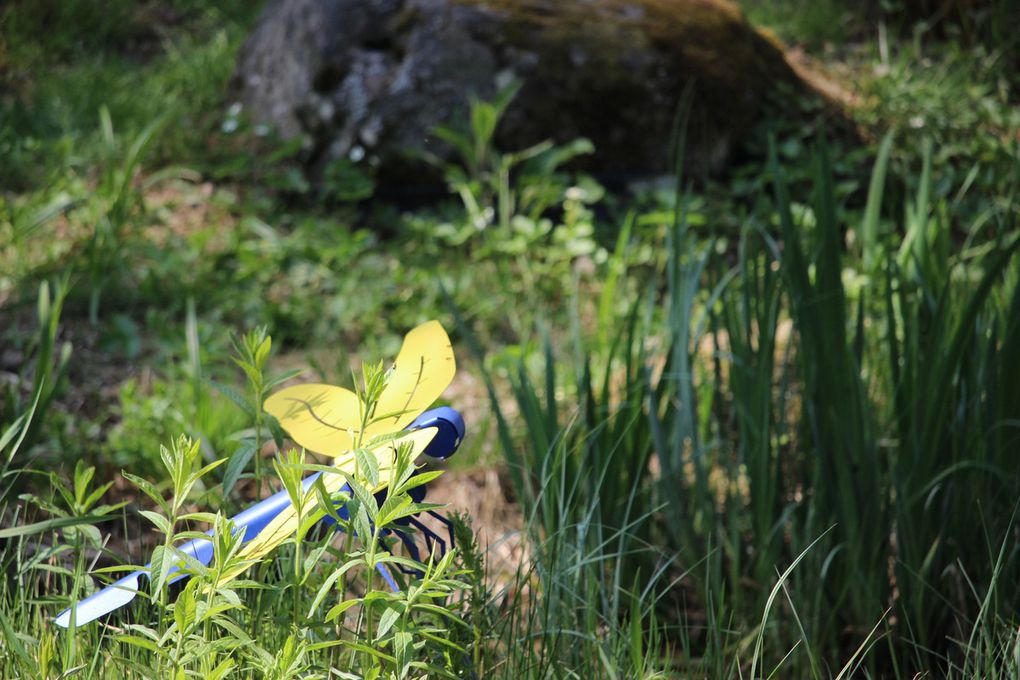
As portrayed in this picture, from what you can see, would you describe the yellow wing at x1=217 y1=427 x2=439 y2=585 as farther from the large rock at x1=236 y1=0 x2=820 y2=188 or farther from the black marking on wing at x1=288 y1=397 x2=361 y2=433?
the large rock at x1=236 y1=0 x2=820 y2=188

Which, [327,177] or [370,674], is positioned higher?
[370,674]

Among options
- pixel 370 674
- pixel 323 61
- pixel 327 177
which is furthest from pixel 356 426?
pixel 323 61

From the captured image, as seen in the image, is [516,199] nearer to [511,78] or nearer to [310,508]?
[511,78]

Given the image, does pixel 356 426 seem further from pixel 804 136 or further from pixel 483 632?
pixel 804 136

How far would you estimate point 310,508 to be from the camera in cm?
81

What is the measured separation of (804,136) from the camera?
13.5ft

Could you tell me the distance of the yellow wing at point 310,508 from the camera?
0.79m

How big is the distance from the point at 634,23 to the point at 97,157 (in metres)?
2.21

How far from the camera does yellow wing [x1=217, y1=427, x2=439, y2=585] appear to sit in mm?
788

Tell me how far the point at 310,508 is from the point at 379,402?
0.12 meters

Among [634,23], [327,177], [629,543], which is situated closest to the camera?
[629,543]

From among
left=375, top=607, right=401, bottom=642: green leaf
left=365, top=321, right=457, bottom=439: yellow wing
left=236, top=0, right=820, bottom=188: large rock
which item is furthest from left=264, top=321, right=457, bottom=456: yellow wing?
left=236, top=0, right=820, bottom=188: large rock

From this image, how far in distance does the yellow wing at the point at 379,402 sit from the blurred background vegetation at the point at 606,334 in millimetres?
94

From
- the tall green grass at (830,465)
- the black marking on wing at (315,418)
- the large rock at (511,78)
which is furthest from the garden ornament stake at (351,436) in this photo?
the large rock at (511,78)
